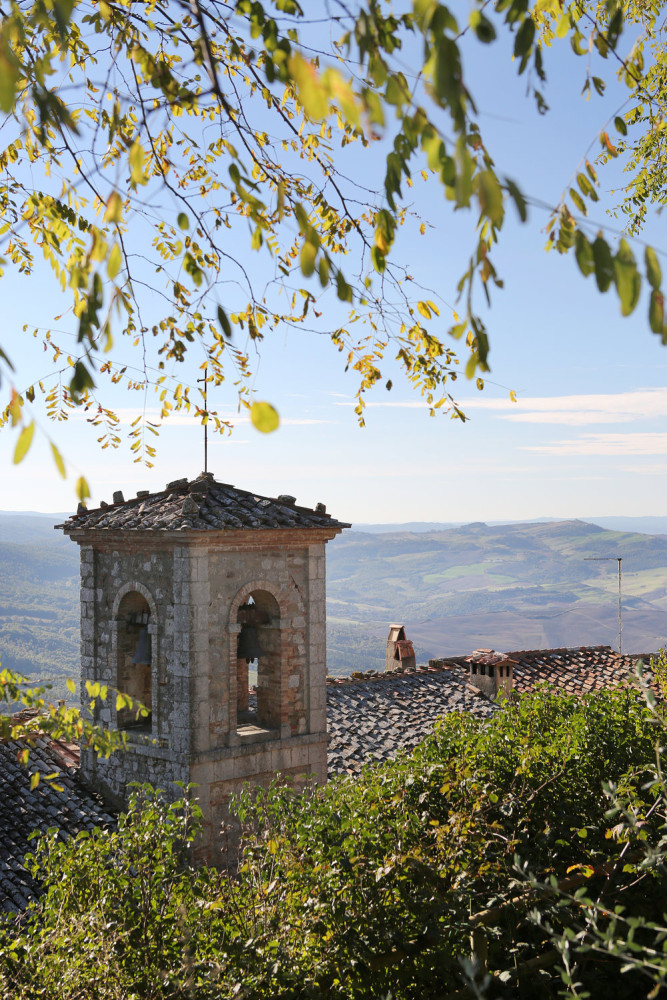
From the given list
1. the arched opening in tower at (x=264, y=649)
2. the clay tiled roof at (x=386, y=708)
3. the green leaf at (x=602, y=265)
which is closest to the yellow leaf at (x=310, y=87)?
the green leaf at (x=602, y=265)

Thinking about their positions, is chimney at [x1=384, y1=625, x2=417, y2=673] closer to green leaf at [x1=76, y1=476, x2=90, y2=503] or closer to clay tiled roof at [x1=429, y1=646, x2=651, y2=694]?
clay tiled roof at [x1=429, y1=646, x2=651, y2=694]

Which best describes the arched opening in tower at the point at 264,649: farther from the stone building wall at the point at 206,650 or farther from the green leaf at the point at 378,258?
the green leaf at the point at 378,258

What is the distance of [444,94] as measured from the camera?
5.92 ft

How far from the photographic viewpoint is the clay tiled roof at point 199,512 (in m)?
9.36

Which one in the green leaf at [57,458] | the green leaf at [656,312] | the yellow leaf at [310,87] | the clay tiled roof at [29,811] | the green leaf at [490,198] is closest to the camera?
the yellow leaf at [310,87]

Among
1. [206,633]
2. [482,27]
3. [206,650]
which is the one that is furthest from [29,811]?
[482,27]

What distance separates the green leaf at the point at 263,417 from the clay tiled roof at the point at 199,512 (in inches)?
271

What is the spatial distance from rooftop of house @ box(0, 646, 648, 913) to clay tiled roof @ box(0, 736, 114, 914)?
0.04 feet

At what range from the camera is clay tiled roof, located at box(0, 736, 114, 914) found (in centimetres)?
814

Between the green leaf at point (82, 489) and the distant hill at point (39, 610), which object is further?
the distant hill at point (39, 610)

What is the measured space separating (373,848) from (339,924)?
0.47 metres

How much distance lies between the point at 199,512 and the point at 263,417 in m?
7.24

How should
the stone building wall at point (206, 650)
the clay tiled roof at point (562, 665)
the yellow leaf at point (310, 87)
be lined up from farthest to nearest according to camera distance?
the clay tiled roof at point (562, 665)
the stone building wall at point (206, 650)
the yellow leaf at point (310, 87)

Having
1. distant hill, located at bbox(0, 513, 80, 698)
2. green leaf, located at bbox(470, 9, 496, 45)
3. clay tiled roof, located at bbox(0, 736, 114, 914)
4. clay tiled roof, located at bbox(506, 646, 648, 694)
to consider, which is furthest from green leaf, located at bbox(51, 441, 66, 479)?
distant hill, located at bbox(0, 513, 80, 698)
